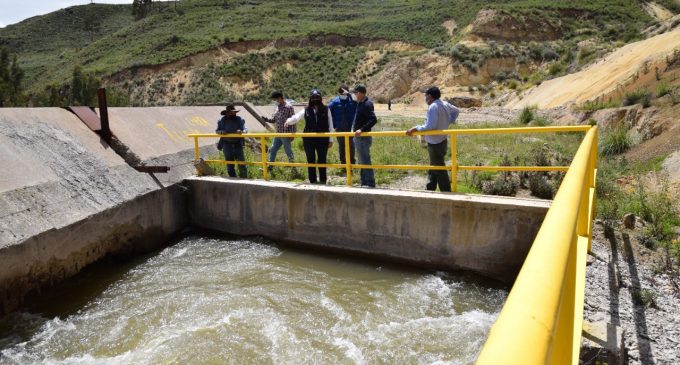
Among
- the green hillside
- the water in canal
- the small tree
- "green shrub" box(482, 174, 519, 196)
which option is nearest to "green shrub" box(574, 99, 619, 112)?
"green shrub" box(482, 174, 519, 196)

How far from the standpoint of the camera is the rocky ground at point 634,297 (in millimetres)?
3617

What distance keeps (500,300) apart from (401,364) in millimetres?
1953

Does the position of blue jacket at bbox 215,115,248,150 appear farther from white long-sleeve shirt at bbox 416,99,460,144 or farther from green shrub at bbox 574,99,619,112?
green shrub at bbox 574,99,619,112

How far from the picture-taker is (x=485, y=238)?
652 cm

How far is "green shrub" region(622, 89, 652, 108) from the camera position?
1237 centimetres

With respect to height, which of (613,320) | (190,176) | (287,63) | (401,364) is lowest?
(401,364)

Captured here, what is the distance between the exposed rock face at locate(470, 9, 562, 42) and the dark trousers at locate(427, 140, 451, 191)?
45424 millimetres

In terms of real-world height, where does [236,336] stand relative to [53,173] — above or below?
below

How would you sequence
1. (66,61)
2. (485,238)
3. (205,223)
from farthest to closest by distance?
(66,61)
(205,223)
(485,238)

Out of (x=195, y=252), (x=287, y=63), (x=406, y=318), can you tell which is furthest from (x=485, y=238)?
(x=287, y=63)

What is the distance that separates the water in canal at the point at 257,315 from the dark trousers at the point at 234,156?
2.38 m

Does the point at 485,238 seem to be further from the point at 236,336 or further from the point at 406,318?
the point at 236,336

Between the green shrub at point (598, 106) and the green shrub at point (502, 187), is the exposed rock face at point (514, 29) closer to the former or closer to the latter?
the green shrub at point (598, 106)

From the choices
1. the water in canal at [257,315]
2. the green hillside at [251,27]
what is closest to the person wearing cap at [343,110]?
the water in canal at [257,315]
